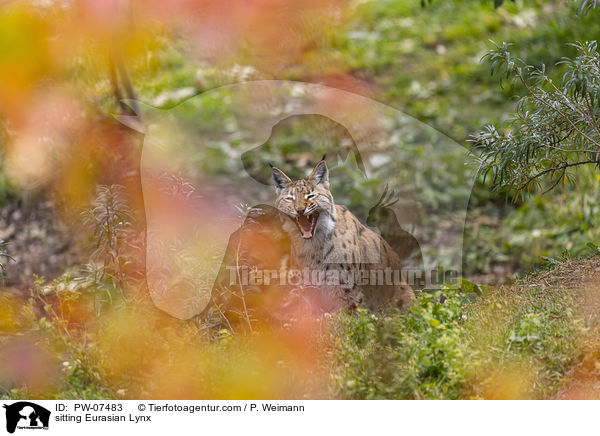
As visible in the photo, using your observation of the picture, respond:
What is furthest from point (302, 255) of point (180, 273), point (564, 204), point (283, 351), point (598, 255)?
point (564, 204)

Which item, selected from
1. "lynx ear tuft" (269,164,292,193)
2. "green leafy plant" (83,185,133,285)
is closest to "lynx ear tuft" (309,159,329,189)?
"lynx ear tuft" (269,164,292,193)

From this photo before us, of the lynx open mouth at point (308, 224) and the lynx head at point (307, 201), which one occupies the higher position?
the lynx head at point (307, 201)

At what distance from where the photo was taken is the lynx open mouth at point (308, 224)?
3.72 metres

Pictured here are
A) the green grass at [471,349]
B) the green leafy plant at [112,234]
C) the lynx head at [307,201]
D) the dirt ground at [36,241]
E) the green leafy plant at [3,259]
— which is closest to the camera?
the green grass at [471,349]

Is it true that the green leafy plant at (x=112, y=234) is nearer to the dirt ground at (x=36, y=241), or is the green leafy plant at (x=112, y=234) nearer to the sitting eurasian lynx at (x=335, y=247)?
the dirt ground at (x=36, y=241)

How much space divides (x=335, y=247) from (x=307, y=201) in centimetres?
43

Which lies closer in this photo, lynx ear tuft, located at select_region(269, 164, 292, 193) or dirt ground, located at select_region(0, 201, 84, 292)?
lynx ear tuft, located at select_region(269, 164, 292, 193)

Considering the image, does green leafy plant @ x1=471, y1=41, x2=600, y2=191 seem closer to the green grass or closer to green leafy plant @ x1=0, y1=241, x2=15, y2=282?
the green grass
